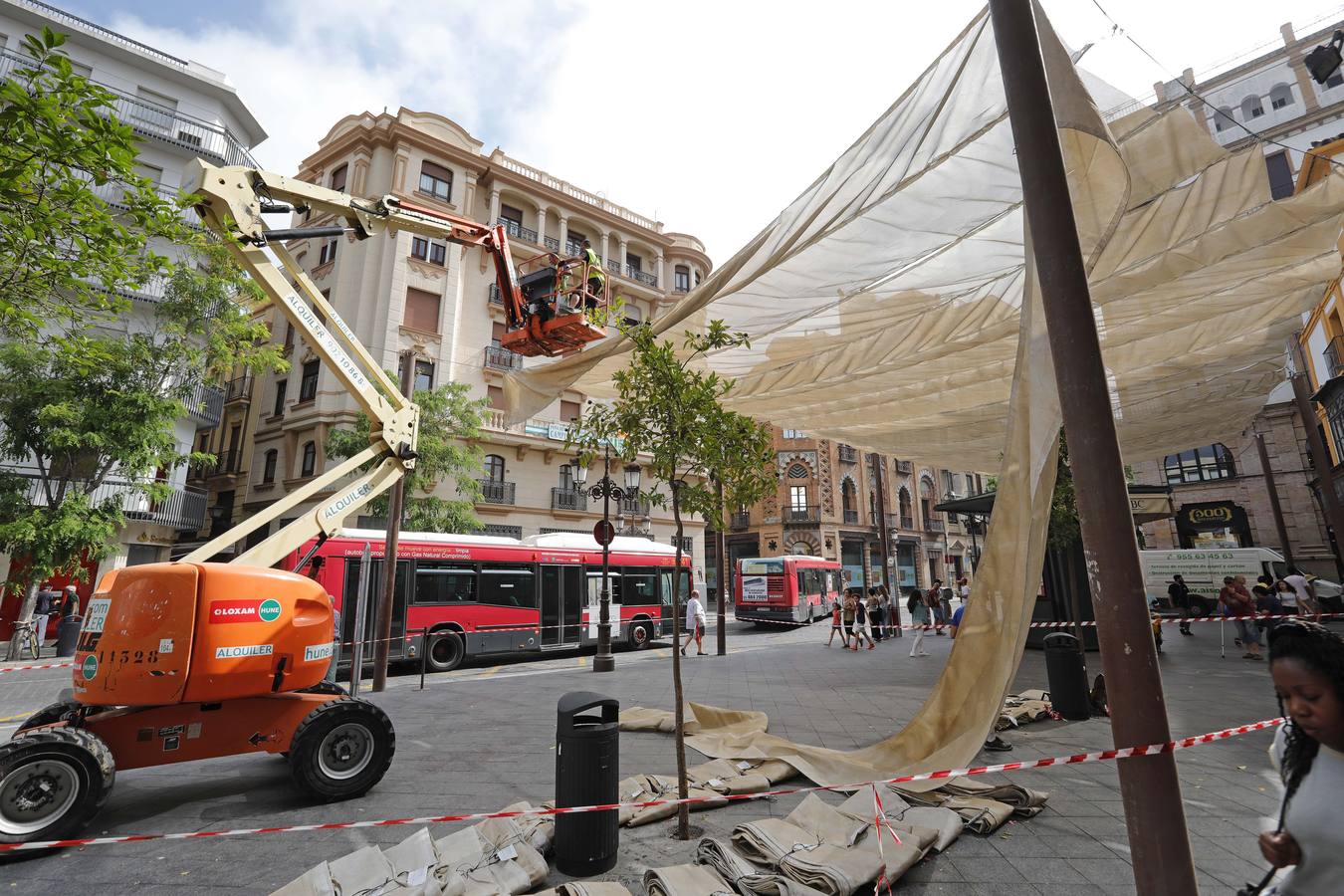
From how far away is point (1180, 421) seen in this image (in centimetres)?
1238

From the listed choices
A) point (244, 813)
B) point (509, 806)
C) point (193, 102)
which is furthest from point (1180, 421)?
point (193, 102)

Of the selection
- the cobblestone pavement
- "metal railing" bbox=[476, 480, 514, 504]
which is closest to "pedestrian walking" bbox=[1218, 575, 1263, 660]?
the cobblestone pavement

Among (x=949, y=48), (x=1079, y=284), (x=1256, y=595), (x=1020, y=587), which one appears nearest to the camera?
(x=1079, y=284)

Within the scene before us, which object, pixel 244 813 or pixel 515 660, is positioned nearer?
pixel 244 813

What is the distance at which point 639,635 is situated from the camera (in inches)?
738

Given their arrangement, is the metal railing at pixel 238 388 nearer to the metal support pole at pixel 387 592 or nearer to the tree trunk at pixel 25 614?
the tree trunk at pixel 25 614

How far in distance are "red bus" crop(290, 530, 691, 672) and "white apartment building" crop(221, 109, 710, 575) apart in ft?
32.5

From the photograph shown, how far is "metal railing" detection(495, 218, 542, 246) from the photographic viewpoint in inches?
1180

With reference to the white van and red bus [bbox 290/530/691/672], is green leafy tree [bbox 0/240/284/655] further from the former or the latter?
the white van

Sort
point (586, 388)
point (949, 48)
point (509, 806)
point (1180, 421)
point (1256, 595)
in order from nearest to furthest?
point (949, 48), point (509, 806), point (586, 388), point (1180, 421), point (1256, 595)

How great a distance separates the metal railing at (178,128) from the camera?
72.6 feet

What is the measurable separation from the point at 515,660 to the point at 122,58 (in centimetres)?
2636

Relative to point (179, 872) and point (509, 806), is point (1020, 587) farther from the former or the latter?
point (179, 872)

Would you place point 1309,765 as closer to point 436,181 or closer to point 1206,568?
point 1206,568
